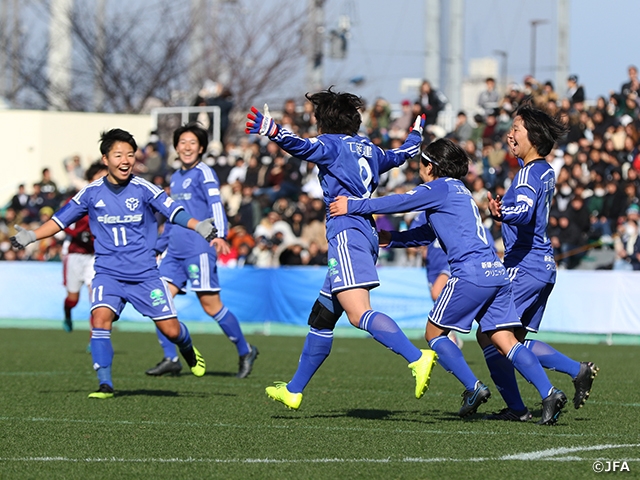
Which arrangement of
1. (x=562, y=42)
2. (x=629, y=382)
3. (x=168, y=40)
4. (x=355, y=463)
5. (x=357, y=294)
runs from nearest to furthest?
(x=355, y=463), (x=357, y=294), (x=629, y=382), (x=562, y=42), (x=168, y=40)

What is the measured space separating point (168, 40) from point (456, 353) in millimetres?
37434

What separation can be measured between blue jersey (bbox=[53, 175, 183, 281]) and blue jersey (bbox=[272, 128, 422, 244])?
182cm

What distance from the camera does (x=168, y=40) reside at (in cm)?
4338

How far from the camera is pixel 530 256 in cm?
762

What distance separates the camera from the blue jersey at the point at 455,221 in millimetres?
7277

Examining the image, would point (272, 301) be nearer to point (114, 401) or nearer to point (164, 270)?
point (164, 270)

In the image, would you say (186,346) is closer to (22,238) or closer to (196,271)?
(196,271)

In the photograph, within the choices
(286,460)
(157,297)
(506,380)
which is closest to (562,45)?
(157,297)

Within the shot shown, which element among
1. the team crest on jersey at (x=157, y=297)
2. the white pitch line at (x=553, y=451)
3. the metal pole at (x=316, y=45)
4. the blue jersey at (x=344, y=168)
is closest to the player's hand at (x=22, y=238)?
the team crest on jersey at (x=157, y=297)

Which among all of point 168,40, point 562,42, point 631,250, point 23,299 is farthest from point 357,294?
point 168,40

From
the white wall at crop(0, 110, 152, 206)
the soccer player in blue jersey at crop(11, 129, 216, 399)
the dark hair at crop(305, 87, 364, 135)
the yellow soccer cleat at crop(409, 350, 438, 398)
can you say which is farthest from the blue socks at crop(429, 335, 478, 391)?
the white wall at crop(0, 110, 152, 206)

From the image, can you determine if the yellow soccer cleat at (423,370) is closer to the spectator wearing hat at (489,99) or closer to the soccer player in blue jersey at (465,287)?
the soccer player in blue jersey at (465,287)

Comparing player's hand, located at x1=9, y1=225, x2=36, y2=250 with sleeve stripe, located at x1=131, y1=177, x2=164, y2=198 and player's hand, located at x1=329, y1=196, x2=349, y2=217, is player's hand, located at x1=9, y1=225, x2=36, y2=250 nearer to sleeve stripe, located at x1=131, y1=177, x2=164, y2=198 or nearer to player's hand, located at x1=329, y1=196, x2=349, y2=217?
sleeve stripe, located at x1=131, y1=177, x2=164, y2=198

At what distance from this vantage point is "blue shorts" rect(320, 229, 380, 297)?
7.41 metres
